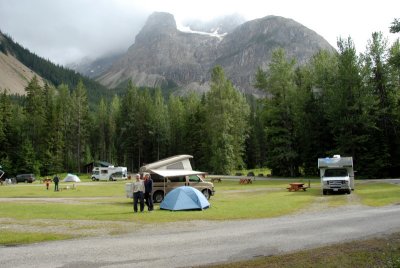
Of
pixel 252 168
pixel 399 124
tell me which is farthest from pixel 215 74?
pixel 252 168

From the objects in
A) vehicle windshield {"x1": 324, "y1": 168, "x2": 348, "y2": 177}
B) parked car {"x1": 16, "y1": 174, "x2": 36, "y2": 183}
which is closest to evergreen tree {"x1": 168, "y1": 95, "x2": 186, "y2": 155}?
A: parked car {"x1": 16, "y1": 174, "x2": 36, "y2": 183}

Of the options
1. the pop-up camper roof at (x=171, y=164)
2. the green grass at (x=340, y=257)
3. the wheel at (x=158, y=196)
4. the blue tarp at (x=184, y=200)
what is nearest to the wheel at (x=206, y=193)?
the wheel at (x=158, y=196)

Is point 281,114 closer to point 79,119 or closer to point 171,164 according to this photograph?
point 171,164

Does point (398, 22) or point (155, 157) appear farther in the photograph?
point (155, 157)

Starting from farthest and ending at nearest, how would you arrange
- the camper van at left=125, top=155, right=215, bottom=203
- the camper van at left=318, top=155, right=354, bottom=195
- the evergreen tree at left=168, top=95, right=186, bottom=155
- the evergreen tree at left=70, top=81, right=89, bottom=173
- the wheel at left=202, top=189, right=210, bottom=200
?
the evergreen tree at left=70, top=81, right=89, bottom=173 < the evergreen tree at left=168, top=95, right=186, bottom=155 < the camper van at left=318, top=155, right=354, bottom=195 < the wheel at left=202, top=189, right=210, bottom=200 < the camper van at left=125, top=155, right=215, bottom=203

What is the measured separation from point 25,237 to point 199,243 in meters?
7.03

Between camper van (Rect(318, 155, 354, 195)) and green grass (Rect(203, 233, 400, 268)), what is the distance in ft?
68.4

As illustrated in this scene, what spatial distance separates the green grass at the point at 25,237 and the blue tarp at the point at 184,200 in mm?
8753

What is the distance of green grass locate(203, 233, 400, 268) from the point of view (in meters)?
10.3

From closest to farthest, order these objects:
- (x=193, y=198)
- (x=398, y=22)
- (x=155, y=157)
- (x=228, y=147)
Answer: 1. (x=398, y=22)
2. (x=193, y=198)
3. (x=228, y=147)
4. (x=155, y=157)

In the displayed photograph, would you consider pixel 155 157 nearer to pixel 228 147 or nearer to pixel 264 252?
pixel 228 147

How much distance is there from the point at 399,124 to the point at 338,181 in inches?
1200

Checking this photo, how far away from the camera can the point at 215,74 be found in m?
72.4

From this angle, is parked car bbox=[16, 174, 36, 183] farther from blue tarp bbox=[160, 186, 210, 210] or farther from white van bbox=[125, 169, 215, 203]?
blue tarp bbox=[160, 186, 210, 210]
